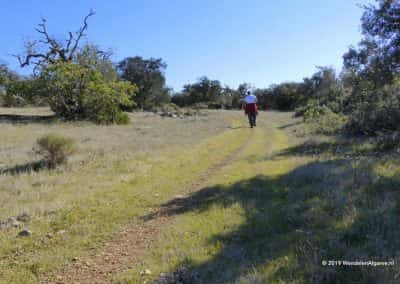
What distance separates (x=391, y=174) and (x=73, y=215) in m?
5.84

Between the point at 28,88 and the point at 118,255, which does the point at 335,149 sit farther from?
the point at 28,88

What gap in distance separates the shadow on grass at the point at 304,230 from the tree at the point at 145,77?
57459 millimetres

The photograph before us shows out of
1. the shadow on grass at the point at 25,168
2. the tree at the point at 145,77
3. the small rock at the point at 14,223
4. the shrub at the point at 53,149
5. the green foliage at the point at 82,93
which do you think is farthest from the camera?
the tree at the point at 145,77

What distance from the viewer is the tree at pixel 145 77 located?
204ft

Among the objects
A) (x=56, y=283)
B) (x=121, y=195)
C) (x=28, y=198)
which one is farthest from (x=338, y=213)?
(x=28, y=198)

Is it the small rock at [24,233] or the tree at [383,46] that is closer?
the small rock at [24,233]

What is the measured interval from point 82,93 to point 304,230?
1161 inches

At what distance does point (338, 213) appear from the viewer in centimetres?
426

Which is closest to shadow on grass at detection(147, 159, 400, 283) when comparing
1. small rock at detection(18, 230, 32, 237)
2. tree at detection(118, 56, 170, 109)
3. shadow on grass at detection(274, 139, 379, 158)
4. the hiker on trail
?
small rock at detection(18, 230, 32, 237)

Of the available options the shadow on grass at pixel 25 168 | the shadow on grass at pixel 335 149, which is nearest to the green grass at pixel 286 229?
the shadow on grass at pixel 335 149

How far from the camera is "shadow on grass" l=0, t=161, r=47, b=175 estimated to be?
341 inches

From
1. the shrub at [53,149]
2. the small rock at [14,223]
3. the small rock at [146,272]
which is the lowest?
the small rock at [146,272]

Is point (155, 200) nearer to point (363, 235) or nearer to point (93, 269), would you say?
point (93, 269)

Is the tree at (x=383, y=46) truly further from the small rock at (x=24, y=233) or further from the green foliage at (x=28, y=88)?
the green foliage at (x=28, y=88)
